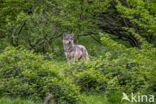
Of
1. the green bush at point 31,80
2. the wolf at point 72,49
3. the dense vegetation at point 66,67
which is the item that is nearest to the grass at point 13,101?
the dense vegetation at point 66,67

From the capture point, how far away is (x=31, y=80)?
7.73m

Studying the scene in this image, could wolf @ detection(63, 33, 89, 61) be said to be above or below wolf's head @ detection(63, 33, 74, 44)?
below

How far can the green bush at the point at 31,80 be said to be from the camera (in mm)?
7344

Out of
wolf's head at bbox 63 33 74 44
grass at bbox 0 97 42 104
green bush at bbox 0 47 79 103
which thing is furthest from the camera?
wolf's head at bbox 63 33 74 44

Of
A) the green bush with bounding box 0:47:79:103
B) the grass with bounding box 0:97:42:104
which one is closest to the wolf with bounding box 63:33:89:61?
the green bush with bounding box 0:47:79:103

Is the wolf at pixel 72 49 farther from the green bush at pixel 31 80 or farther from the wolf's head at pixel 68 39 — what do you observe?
the green bush at pixel 31 80

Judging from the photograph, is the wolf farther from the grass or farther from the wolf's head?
the grass

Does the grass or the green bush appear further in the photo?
the green bush

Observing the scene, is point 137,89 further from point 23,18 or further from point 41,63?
point 23,18

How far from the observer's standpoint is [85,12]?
1825cm

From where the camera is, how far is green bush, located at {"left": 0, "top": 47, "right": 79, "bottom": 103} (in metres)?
7.34

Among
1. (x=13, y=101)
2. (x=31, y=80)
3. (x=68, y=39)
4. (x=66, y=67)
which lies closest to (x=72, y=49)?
(x=68, y=39)

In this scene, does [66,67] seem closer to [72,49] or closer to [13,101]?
[72,49]

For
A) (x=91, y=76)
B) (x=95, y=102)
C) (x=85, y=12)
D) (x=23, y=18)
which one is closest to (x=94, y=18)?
(x=85, y=12)
